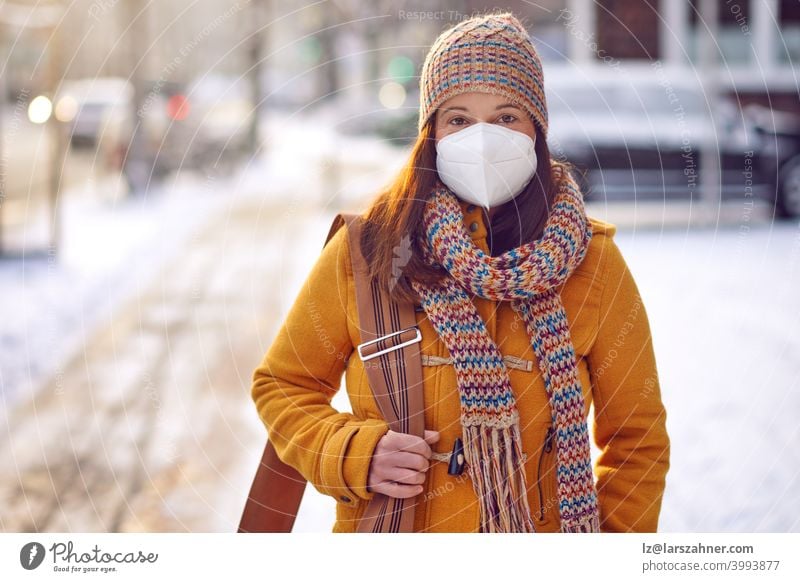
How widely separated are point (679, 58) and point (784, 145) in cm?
553

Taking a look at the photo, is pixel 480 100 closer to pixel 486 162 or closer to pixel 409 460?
pixel 486 162

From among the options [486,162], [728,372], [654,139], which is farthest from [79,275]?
[486,162]

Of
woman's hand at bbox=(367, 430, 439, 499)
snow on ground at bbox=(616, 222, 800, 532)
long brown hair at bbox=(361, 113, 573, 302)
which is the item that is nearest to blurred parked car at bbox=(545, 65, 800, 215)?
snow on ground at bbox=(616, 222, 800, 532)

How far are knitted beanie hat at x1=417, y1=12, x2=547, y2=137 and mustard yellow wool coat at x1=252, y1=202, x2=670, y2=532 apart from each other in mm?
287

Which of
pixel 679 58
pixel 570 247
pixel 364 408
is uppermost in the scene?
pixel 679 58

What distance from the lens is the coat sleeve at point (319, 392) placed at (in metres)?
2.10

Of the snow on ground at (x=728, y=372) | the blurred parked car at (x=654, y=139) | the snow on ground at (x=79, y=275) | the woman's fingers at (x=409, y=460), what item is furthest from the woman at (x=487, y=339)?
the blurred parked car at (x=654, y=139)

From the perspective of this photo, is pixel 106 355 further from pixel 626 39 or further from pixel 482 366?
pixel 626 39

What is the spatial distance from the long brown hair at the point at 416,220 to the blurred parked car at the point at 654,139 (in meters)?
9.82

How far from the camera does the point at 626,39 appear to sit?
17.7 m

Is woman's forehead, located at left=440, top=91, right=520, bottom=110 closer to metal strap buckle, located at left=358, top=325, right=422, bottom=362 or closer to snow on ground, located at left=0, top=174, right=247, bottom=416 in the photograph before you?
metal strap buckle, located at left=358, top=325, right=422, bottom=362

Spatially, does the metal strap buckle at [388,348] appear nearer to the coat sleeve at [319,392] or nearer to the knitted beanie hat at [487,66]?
the coat sleeve at [319,392]
